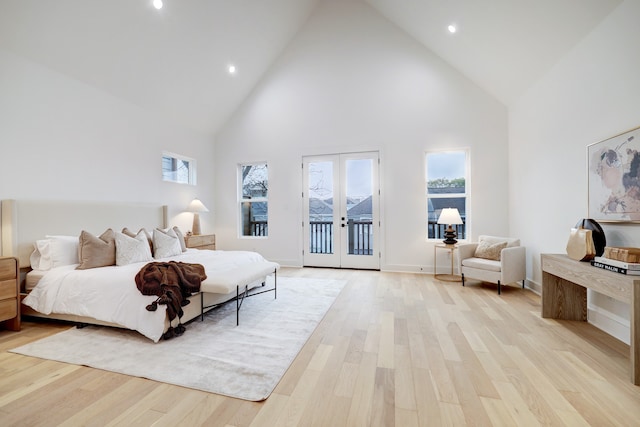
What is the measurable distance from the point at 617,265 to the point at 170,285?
353cm

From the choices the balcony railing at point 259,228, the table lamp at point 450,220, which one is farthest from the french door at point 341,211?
the table lamp at point 450,220

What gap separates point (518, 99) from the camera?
4301 millimetres

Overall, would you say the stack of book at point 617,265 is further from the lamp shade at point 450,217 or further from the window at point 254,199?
the window at point 254,199

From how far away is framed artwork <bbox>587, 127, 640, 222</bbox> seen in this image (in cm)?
227

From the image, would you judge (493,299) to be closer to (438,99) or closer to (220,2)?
(438,99)

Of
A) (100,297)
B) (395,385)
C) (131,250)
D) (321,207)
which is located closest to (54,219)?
(131,250)

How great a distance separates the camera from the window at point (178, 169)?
16.8 feet

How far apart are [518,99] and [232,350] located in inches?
200

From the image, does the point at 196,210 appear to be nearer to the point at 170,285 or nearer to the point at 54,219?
the point at 54,219

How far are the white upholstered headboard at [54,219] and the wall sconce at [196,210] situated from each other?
2.88ft

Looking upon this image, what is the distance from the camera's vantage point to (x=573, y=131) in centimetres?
302

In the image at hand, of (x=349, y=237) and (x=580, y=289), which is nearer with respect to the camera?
(x=580, y=289)

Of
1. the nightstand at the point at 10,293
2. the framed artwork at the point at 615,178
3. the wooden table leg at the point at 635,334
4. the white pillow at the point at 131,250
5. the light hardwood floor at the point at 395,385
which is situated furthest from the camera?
the white pillow at the point at 131,250

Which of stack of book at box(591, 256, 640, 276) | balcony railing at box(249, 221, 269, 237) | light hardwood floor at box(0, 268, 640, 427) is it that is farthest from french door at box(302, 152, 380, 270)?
stack of book at box(591, 256, 640, 276)
